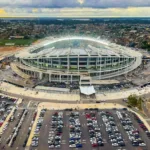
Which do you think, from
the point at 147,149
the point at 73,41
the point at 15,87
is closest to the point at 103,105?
the point at 147,149

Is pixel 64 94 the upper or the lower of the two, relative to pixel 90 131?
upper

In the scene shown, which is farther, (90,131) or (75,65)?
(75,65)

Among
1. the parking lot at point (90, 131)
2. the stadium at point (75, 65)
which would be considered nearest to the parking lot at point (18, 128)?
the parking lot at point (90, 131)

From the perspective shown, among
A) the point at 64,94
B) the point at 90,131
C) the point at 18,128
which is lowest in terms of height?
the point at 90,131

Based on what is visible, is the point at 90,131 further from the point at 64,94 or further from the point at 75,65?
the point at 75,65

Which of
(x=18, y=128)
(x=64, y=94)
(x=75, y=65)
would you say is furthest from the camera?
(x=75, y=65)

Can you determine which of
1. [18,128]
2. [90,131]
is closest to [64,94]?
[18,128]

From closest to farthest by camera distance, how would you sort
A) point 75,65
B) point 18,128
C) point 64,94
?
point 18,128 < point 64,94 < point 75,65

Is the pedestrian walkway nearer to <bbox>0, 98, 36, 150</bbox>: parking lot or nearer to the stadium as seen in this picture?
<bbox>0, 98, 36, 150</bbox>: parking lot

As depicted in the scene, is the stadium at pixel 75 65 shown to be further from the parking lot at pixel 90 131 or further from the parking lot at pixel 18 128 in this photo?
the parking lot at pixel 90 131
